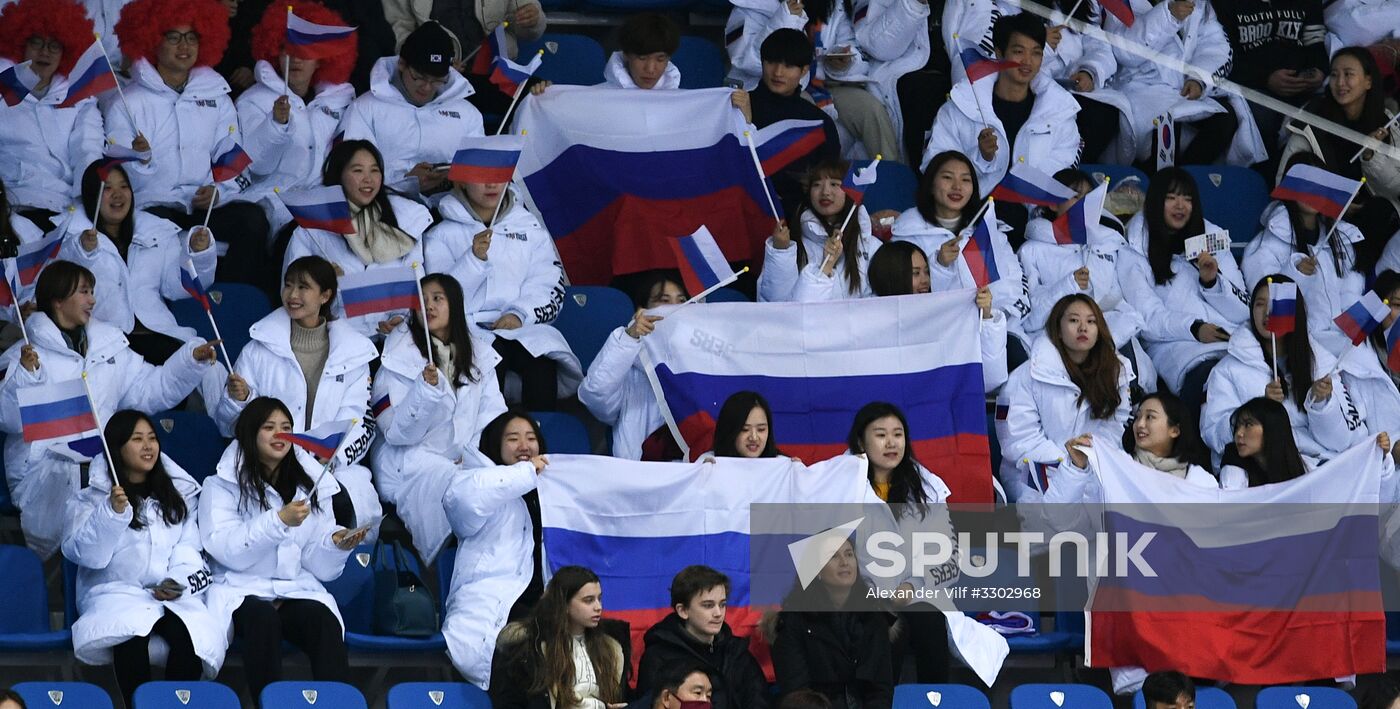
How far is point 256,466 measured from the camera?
28.5 ft

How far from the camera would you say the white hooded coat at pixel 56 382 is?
902cm

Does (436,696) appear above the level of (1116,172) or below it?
below

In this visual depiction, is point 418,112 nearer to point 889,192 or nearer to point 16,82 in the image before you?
point 16,82

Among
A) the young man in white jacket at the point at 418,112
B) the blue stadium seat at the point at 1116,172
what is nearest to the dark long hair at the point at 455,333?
the young man in white jacket at the point at 418,112

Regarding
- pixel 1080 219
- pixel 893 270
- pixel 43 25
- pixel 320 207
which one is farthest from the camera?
pixel 43 25

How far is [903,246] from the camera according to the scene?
10.1 meters

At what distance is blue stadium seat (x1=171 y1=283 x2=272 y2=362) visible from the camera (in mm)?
10062

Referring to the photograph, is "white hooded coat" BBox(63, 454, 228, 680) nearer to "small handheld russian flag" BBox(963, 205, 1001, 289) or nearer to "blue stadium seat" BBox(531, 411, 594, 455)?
"blue stadium seat" BBox(531, 411, 594, 455)

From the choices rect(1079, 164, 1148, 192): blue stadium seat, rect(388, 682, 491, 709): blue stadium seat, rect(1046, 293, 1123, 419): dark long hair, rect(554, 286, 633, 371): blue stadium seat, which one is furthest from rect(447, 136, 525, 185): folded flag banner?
rect(1079, 164, 1148, 192): blue stadium seat

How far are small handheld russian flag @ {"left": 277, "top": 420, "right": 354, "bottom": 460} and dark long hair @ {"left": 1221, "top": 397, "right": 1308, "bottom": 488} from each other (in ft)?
11.3

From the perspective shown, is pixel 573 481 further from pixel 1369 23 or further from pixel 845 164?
pixel 1369 23

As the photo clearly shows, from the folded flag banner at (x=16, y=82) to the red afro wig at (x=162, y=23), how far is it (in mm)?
470

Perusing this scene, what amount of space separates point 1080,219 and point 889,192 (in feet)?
3.50

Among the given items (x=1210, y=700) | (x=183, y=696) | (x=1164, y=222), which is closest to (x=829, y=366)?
(x=1164, y=222)
